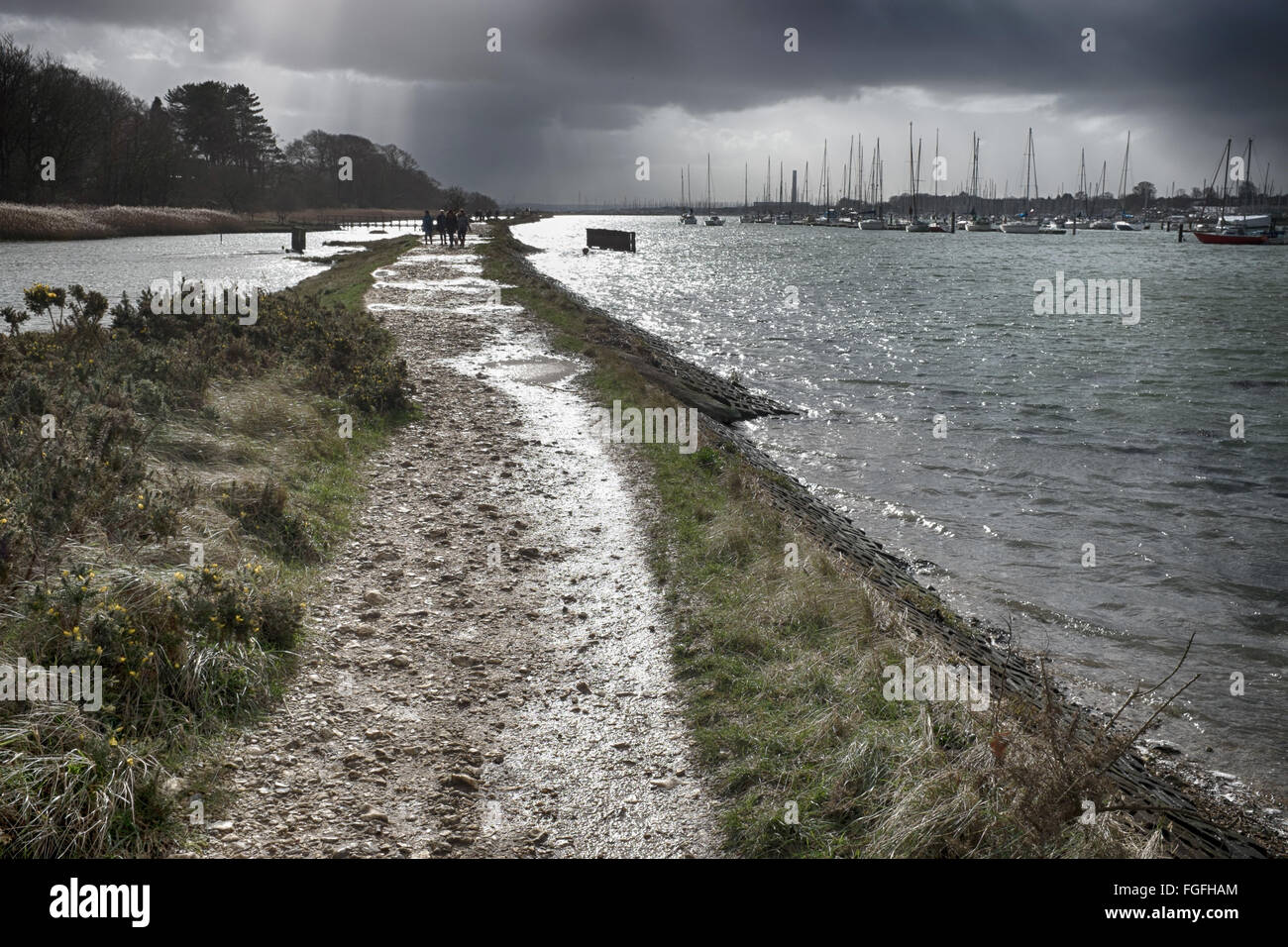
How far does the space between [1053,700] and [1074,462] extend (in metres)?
14.5

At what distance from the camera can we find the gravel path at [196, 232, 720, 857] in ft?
18.6

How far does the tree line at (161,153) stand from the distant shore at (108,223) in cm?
385

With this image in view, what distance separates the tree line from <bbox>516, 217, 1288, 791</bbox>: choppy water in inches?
1290

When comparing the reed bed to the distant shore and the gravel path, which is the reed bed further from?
the gravel path

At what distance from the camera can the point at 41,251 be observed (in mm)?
44031

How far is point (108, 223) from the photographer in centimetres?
6397

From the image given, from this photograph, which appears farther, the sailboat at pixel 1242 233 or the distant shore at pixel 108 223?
the sailboat at pixel 1242 233

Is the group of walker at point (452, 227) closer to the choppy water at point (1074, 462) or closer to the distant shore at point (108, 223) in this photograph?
the choppy water at point (1074, 462)

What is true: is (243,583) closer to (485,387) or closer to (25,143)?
(485,387)

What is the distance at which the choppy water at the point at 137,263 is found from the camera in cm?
2934

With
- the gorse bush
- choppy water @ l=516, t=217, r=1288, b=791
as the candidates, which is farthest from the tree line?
the gorse bush

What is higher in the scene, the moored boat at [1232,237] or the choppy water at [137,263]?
the moored boat at [1232,237]

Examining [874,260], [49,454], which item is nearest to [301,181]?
[874,260]

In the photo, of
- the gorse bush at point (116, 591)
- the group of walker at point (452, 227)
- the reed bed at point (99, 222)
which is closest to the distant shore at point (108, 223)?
the reed bed at point (99, 222)
